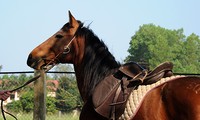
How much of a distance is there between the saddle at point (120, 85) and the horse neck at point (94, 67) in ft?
0.58

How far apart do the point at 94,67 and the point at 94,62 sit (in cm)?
6

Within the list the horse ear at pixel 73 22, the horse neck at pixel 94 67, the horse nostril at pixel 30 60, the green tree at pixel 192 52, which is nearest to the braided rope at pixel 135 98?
the horse neck at pixel 94 67

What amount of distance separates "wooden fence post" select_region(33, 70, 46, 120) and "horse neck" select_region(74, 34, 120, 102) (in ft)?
6.92

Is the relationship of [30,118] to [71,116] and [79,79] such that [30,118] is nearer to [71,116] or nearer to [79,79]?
[71,116]

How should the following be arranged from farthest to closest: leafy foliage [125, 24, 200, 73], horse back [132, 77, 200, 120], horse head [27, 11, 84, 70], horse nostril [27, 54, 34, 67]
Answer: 1. leafy foliage [125, 24, 200, 73]
2. horse nostril [27, 54, 34, 67]
3. horse head [27, 11, 84, 70]
4. horse back [132, 77, 200, 120]

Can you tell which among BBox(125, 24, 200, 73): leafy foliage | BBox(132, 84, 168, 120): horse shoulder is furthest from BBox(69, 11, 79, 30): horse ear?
BBox(125, 24, 200, 73): leafy foliage

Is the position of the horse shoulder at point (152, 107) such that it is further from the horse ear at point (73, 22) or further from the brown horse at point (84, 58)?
the horse ear at point (73, 22)

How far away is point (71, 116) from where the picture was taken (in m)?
8.92

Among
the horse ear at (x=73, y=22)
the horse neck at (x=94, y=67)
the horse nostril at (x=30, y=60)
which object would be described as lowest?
the horse neck at (x=94, y=67)

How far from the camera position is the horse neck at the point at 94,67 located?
4629 millimetres

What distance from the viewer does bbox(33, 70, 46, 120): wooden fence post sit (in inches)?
265

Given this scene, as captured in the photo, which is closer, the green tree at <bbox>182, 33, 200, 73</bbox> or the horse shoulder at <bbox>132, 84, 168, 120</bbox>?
the horse shoulder at <bbox>132, 84, 168, 120</bbox>

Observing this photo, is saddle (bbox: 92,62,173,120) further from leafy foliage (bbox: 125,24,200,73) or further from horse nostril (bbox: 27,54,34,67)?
leafy foliage (bbox: 125,24,200,73)

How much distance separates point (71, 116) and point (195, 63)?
234 ft
